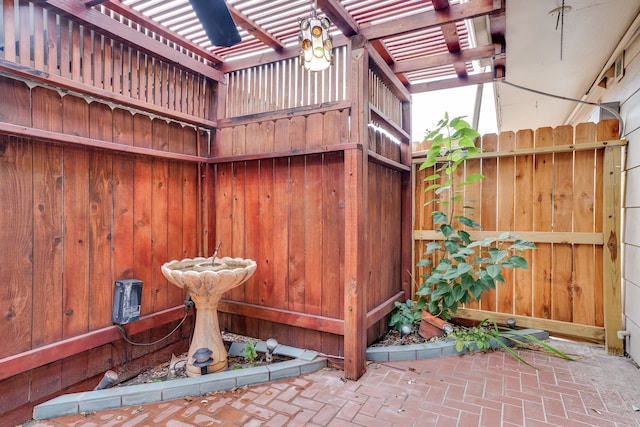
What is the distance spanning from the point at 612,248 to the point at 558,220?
0.44 meters

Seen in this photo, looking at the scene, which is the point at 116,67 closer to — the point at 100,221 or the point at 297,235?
the point at 100,221

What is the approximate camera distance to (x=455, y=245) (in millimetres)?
3111

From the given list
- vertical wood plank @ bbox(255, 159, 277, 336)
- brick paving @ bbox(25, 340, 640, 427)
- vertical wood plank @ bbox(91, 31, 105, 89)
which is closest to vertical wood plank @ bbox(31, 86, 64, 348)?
vertical wood plank @ bbox(91, 31, 105, 89)

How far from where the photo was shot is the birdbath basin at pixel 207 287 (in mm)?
2320

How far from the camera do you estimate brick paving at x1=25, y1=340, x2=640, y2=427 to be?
1.96 meters

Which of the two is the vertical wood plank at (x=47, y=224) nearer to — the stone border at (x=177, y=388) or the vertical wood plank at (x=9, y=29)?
the vertical wood plank at (x=9, y=29)

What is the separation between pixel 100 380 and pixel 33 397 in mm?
407

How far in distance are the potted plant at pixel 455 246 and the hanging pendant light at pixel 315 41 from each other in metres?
1.63

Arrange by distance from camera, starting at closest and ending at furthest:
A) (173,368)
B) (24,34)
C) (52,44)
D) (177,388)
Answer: (24,34), (52,44), (177,388), (173,368)

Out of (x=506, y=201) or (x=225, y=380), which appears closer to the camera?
(x=225, y=380)

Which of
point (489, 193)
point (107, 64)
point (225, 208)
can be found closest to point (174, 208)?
point (225, 208)

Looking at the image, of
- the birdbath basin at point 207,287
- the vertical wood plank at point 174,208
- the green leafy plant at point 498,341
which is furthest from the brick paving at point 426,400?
the vertical wood plank at point 174,208

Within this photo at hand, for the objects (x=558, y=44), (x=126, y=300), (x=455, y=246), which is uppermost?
(x=558, y=44)

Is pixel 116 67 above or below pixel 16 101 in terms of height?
above
